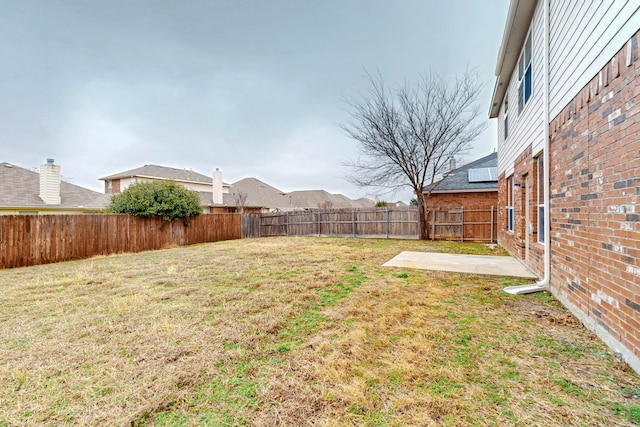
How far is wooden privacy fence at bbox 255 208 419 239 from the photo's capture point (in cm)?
1414

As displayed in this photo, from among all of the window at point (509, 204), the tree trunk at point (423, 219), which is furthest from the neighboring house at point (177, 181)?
the window at point (509, 204)

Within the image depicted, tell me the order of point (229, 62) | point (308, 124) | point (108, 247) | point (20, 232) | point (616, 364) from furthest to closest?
point (308, 124)
point (229, 62)
point (108, 247)
point (20, 232)
point (616, 364)

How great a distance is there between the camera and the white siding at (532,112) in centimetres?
493

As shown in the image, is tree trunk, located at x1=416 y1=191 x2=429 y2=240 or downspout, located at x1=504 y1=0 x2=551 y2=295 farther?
tree trunk, located at x1=416 y1=191 x2=429 y2=240

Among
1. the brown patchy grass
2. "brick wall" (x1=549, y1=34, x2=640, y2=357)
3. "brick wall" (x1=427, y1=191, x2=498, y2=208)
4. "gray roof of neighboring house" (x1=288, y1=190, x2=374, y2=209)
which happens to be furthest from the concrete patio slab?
"gray roof of neighboring house" (x1=288, y1=190, x2=374, y2=209)

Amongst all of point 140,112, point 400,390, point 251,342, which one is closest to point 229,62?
point 140,112

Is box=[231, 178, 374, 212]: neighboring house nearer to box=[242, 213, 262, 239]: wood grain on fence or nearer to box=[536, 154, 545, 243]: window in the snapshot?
box=[242, 213, 262, 239]: wood grain on fence

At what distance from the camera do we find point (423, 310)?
11.8 ft

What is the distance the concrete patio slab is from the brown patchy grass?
→ 4.45 feet

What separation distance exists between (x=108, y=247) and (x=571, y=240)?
43.9 ft

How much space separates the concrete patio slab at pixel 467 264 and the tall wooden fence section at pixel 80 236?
412 inches

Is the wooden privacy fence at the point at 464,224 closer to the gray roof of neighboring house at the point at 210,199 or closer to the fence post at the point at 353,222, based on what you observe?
the fence post at the point at 353,222

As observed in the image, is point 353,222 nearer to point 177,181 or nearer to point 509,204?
point 509,204

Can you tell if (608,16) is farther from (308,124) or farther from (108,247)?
(308,124)
